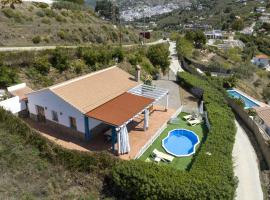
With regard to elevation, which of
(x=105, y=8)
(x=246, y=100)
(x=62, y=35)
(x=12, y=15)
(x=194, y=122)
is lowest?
(x=246, y=100)

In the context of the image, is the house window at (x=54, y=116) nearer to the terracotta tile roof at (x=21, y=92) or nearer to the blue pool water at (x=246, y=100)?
the terracotta tile roof at (x=21, y=92)

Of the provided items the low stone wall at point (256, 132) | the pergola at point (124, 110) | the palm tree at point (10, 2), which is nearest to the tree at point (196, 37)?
the palm tree at point (10, 2)

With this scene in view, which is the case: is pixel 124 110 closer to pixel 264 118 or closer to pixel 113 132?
pixel 113 132

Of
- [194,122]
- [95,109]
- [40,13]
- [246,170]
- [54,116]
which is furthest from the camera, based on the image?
[40,13]

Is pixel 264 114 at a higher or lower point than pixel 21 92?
lower

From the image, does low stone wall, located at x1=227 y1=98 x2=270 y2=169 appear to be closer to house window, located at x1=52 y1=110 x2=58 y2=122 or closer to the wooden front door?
house window, located at x1=52 y1=110 x2=58 y2=122

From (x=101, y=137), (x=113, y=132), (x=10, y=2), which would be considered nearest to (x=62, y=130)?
(x=101, y=137)

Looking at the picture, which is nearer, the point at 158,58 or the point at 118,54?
the point at 118,54

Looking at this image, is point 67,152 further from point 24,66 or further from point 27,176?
point 24,66

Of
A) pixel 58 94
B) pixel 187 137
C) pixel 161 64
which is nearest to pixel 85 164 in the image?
pixel 58 94
